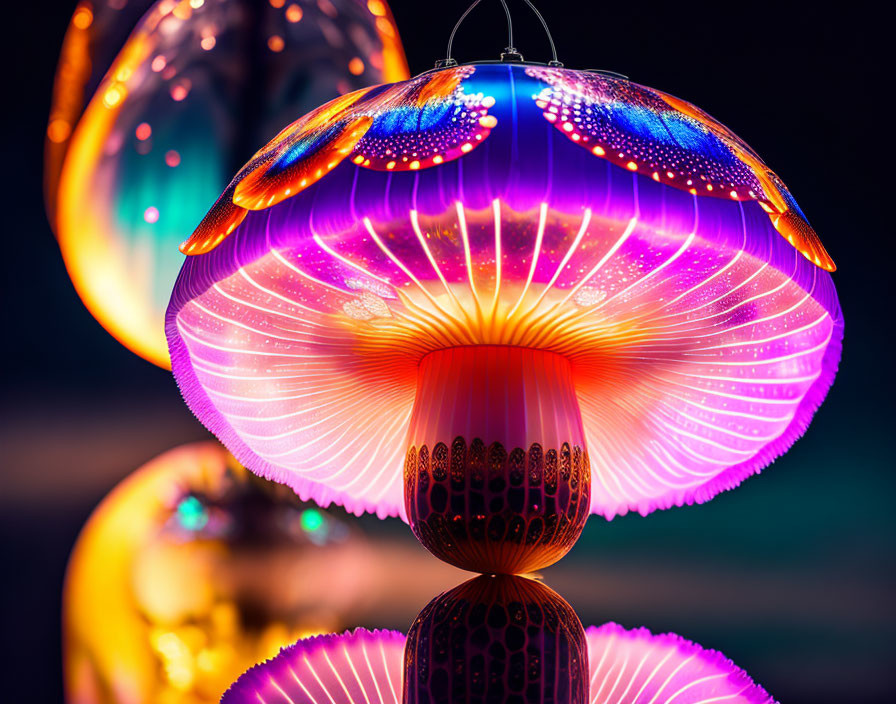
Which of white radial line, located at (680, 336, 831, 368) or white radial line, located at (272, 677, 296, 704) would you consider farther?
white radial line, located at (680, 336, 831, 368)

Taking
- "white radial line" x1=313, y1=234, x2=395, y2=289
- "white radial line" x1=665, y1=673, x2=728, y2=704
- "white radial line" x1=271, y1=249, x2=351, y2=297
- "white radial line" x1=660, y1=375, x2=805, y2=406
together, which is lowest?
"white radial line" x1=665, y1=673, x2=728, y2=704

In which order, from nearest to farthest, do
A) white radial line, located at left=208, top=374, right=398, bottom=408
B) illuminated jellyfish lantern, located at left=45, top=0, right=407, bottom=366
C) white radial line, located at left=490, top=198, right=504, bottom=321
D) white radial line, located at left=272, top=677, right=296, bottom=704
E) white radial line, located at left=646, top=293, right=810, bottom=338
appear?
white radial line, located at left=272, top=677, right=296, bottom=704
white radial line, located at left=490, top=198, right=504, bottom=321
white radial line, located at left=646, top=293, right=810, bottom=338
white radial line, located at left=208, top=374, right=398, bottom=408
illuminated jellyfish lantern, located at left=45, top=0, right=407, bottom=366

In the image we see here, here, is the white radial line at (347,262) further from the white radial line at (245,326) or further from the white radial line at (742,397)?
the white radial line at (742,397)

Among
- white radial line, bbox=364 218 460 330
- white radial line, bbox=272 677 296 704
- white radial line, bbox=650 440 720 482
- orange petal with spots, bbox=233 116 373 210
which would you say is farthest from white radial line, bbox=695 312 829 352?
white radial line, bbox=272 677 296 704

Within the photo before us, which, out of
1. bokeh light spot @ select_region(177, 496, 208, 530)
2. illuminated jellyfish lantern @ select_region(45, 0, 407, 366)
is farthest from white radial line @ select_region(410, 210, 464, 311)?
illuminated jellyfish lantern @ select_region(45, 0, 407, 366)

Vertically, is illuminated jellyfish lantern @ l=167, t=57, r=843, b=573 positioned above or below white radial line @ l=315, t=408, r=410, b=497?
above

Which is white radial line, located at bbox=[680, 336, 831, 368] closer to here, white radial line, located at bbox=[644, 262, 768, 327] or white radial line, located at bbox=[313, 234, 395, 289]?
white radial line, located at bbox=[644, 262, 768, 327]

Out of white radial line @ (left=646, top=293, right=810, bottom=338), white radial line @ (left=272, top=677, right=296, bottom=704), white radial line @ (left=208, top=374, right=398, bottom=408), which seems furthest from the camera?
white radial line @ (left=208, top=374, right=398, bottom=408)
